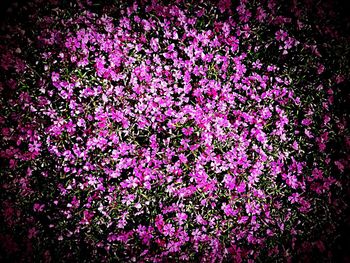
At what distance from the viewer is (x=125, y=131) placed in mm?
2818

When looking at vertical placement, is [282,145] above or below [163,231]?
above

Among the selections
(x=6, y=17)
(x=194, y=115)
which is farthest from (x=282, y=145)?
(x=6, y=17)

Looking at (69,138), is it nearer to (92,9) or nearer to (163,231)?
(163,231)

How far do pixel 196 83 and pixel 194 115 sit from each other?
38 cm

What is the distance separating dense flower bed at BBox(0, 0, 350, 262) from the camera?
2.68m

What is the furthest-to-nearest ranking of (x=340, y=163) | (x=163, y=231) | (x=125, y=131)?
(x=340, y=163), (x=125, y=131), (x=163, y=231)

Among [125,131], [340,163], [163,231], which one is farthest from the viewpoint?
[340,163]

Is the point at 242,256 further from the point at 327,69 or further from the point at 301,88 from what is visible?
the point at 327,69

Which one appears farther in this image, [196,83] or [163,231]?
[196,83]

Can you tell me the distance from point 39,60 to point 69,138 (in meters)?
0.87

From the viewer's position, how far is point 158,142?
292cm

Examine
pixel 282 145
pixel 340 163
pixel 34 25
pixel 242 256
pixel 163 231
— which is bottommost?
pixel 242 256

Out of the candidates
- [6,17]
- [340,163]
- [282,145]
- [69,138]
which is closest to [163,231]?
[69,138]

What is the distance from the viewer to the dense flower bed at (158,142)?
2.68 metres
